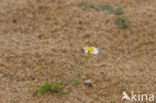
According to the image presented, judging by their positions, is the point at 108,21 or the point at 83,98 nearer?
the point at 83,98

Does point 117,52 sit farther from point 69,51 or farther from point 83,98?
point 83,98

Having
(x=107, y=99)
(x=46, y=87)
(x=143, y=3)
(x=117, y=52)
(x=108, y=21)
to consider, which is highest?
(x=143, y=3)

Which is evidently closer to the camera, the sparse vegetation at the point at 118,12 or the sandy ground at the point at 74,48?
the sandy ground at the point at 74,48

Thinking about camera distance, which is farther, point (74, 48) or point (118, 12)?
point (118, 12)

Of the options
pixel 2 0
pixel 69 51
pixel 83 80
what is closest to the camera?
pixel 83 80

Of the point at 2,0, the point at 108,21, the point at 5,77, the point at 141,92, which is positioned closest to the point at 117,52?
the point at 108,21

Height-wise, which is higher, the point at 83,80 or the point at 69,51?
the point at 69,51

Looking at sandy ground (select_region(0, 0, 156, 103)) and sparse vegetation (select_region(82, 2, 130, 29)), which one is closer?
sandy ground (select_region(0, 0, 156, 103))

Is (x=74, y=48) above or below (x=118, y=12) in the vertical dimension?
below
